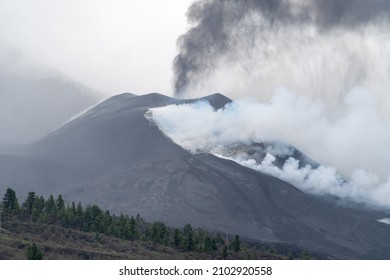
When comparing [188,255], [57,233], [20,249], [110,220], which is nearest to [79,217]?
[110,220]

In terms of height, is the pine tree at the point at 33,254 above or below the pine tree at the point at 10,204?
below

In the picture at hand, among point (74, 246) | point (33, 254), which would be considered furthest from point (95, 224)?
point (33, 254)

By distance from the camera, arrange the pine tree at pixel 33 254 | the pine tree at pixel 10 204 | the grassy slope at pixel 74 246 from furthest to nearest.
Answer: the pine tree at pixel 10 204 < the grassy slope at pixel 74 246 < the pine tree at pixel 33 254

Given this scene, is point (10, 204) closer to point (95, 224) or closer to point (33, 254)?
point (95, 224)

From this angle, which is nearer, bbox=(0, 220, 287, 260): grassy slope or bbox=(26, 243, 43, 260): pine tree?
bbox=(26, 243, 43, 260): pine tree

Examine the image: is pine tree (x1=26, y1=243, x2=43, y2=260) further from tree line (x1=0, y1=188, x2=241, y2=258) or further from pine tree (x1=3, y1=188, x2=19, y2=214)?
pine tree (x1=3, y1=188, x2=19, y2=214)

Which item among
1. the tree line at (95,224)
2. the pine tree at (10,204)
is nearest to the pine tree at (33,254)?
the tree line at (95,224)

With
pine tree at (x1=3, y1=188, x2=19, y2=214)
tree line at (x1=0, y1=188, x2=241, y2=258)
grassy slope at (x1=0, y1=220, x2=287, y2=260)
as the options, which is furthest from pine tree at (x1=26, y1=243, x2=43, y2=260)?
pine tree at (x1=3, y1=188, x2=19, y2=214)

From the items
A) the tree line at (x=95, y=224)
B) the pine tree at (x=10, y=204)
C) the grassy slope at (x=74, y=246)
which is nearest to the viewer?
the grassy slope at (x=74, y=246)

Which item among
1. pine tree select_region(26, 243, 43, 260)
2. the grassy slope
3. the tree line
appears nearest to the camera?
pine tree select_region(26, 243, 43, 260)

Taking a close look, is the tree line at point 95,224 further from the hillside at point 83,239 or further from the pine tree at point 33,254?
the pine tree at point 33,254

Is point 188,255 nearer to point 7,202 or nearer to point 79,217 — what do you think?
point 79,217
